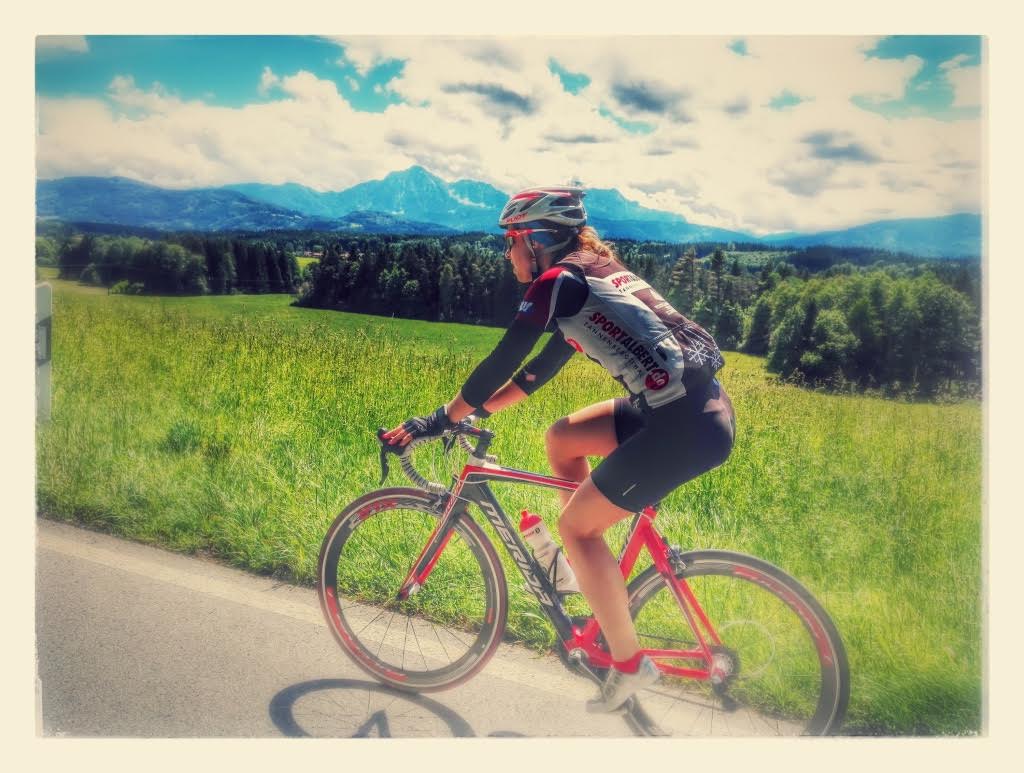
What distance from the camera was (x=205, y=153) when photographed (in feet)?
13.3

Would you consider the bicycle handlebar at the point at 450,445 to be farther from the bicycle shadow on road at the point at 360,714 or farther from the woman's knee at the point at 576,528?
the bicycle shadow on road at the point at 360,714

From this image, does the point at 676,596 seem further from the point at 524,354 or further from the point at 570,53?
the point at 570,53

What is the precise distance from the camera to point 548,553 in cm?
301

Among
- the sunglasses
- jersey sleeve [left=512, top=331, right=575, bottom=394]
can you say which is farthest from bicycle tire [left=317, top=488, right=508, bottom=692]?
the sunglasses

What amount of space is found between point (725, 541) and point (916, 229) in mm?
1706

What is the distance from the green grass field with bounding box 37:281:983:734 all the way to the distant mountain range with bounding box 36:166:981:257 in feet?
1.51

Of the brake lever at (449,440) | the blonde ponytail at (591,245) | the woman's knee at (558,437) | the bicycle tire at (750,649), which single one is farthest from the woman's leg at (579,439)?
the blonde ponytail at (591,245)

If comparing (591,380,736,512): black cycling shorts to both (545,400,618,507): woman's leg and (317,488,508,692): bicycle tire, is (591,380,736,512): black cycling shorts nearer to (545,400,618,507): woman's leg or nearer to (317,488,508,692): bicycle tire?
(545,400,618,507): woman's leg

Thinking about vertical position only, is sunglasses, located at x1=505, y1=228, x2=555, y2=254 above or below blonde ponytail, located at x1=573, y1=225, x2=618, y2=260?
above

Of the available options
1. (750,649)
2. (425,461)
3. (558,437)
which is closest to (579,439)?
(558,437)

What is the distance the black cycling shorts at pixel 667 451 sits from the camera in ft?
8.75

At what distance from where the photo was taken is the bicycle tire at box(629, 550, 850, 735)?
2.75 metres

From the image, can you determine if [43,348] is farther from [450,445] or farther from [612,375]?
[612,375]

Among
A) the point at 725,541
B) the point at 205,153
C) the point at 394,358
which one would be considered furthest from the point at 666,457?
the point at 205,153
